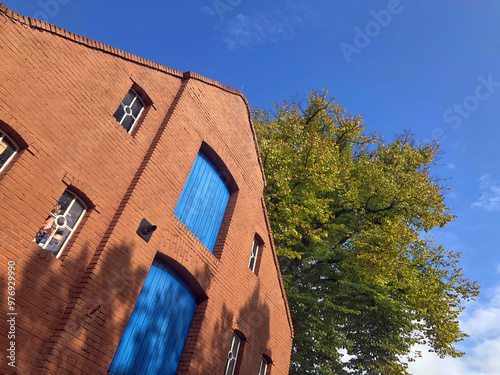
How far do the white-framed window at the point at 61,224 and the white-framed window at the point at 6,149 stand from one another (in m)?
1.06

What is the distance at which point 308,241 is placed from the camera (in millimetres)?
16906

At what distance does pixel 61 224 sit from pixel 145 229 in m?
1.61

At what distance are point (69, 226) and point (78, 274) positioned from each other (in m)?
0.90

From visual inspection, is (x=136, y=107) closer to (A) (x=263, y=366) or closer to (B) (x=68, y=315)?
(B) (x=68, y=315)

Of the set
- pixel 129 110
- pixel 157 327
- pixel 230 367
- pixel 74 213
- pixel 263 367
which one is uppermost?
pixel 129 110

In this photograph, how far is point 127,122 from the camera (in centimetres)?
797

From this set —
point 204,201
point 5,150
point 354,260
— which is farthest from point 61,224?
point 354,260

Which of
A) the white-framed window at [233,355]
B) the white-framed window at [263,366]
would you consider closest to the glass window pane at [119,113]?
the white-framed window at [233,355]

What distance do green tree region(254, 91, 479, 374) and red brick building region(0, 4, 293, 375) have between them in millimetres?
3943

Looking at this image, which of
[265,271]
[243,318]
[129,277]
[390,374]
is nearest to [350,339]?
[390,374]

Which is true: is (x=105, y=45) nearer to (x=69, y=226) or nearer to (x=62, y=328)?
(x=69, y=226)

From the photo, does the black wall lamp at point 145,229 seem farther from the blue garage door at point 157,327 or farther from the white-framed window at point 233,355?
the white-framed window at point 233,355

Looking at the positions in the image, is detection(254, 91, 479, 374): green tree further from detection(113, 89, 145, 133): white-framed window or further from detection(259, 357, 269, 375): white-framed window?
detection(113, 89, 145, 133): white-framed window

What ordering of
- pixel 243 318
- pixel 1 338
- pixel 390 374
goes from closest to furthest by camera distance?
pixel 1 338
pixel 243 318
pixel 390 374
